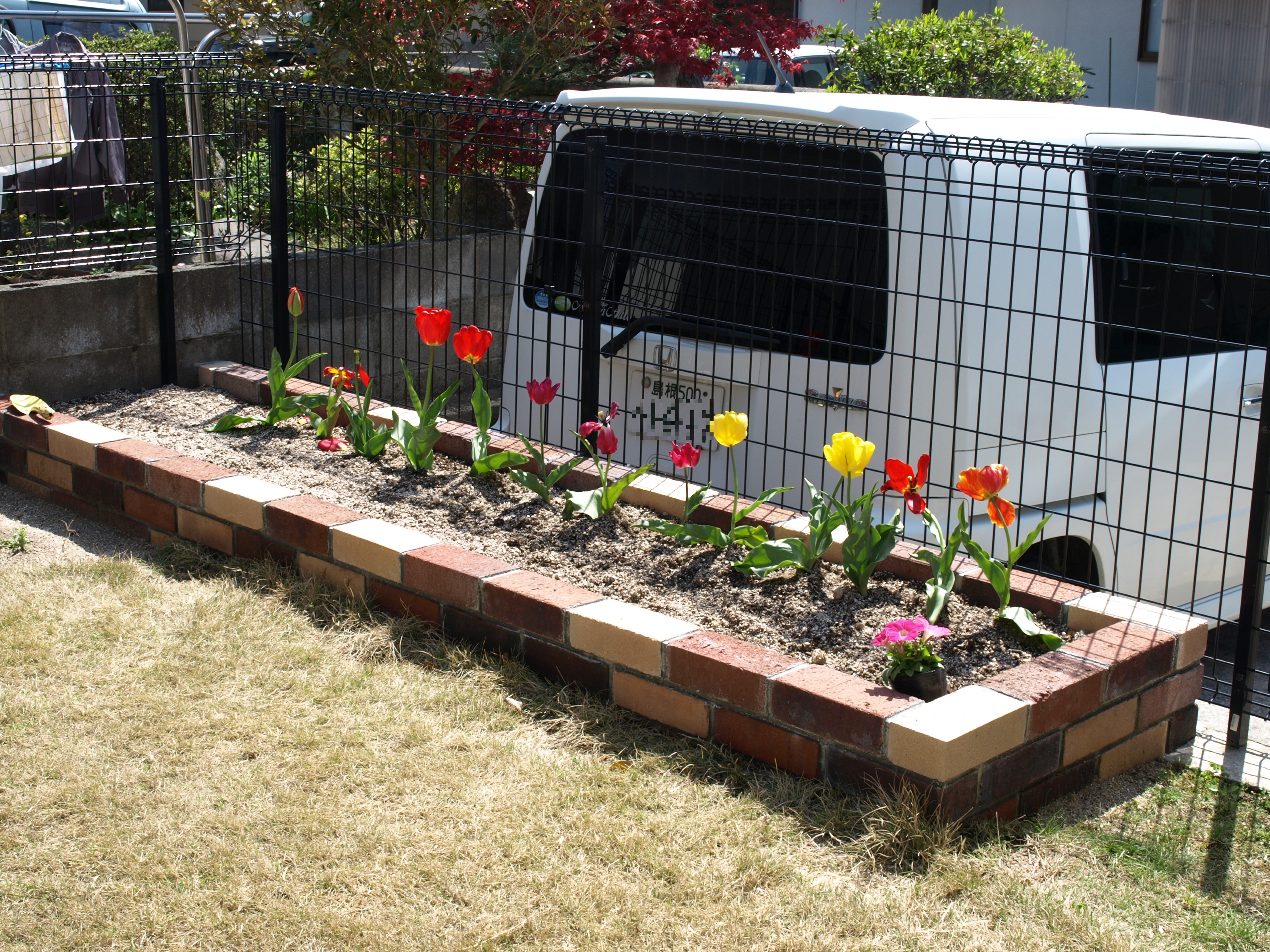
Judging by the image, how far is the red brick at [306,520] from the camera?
14.3 feet

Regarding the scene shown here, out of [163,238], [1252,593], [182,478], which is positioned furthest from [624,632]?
[163,238]

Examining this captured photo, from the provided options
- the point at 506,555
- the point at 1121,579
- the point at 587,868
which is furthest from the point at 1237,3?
the point at 587,868

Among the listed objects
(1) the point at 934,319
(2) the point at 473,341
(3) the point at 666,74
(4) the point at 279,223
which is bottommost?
(2) the point at 473,341

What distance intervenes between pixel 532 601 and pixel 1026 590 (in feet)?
4.87

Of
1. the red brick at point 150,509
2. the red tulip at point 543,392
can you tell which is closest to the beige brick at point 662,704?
the red tulip at point 543,392

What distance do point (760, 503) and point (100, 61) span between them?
457cm

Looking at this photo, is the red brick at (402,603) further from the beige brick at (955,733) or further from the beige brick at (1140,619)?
the beige brick at (1140,619)

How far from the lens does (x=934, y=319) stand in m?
3.90

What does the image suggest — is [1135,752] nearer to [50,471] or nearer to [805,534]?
[805,534]

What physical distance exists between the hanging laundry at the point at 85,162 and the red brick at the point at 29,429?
1264 millimetres

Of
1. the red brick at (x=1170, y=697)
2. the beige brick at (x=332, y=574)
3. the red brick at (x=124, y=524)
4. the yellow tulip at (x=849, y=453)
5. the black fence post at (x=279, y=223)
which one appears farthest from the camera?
the black fence post at (x=279, y=223)

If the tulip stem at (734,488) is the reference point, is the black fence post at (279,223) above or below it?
above

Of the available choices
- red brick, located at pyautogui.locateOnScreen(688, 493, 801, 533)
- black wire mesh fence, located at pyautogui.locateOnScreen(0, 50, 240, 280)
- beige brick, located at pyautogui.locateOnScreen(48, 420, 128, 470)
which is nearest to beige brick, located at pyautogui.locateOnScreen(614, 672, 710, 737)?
red brick, located at pyautogui.locateOnScreen(688, 493, 801, 533)

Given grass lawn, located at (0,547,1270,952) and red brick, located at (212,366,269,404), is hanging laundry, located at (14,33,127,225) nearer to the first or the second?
red brick, located at (212,366,269,404)
